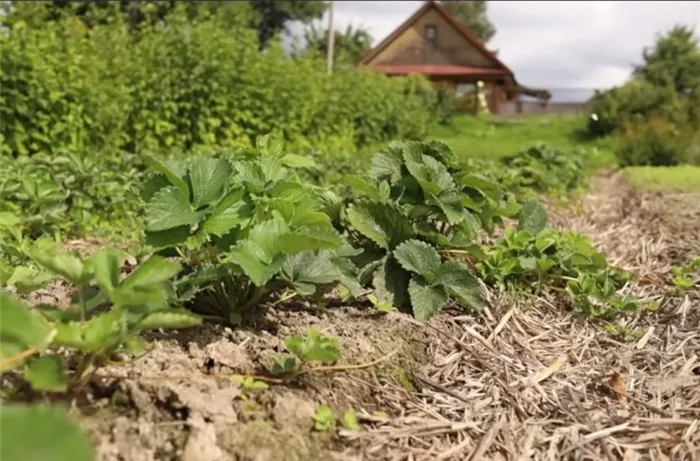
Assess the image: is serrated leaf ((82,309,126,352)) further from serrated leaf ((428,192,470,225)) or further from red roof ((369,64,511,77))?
red roof ((369,64,511,77))

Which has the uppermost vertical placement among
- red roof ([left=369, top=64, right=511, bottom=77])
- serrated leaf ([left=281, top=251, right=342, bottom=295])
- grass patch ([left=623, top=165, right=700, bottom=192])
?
red roof ([left=369, top=64, right=511, bottom=77])

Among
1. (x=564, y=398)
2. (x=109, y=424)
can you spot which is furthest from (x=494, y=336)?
(x=109, y=424)

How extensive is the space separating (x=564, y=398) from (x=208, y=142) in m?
7.80

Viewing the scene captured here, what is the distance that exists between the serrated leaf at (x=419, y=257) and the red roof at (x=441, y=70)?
29.8 metres

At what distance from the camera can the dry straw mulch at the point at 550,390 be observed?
5.27 feet

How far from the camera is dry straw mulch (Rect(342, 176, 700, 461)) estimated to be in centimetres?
161

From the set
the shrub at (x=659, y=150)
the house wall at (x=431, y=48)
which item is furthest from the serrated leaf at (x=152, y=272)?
the house wall at (x=431, y=48)

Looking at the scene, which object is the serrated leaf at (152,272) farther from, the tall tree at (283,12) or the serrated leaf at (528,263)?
the tall tree at (283,12)

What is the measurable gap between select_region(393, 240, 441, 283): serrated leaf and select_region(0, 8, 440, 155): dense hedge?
4923 millimetres

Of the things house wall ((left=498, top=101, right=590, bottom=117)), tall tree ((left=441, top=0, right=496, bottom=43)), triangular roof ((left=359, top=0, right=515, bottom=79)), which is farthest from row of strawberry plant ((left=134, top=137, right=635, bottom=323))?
tall tree ((left=441, top=0, right=496, bottom=43))

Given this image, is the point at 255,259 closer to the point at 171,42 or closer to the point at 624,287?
the point at 624,287

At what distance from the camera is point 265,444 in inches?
54.0

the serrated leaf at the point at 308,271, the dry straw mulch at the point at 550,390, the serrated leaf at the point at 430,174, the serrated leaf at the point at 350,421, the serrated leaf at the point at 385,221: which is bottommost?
the dry straw mulch at the point at 550,390

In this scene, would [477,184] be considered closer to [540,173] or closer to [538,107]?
[540,173]
